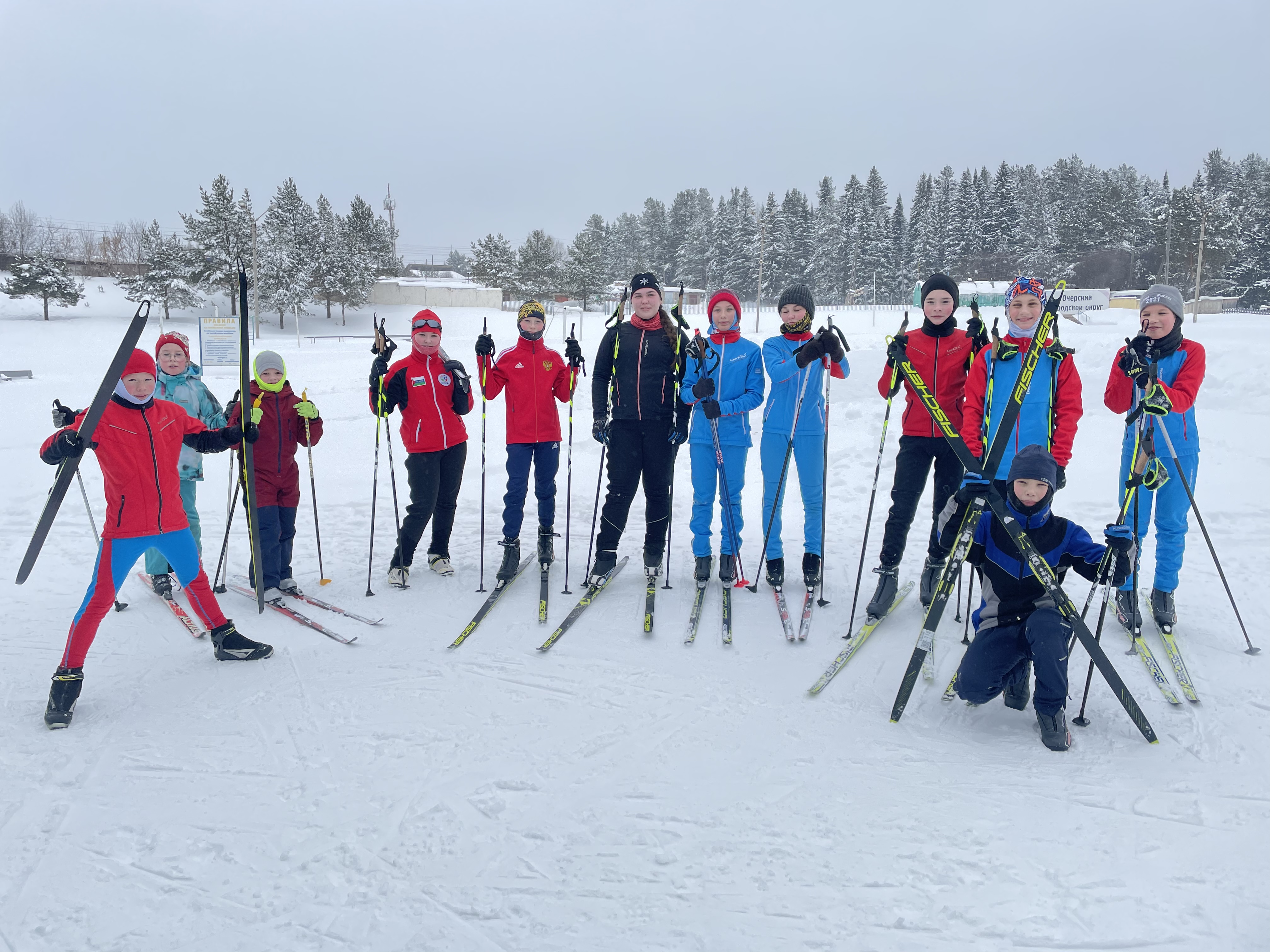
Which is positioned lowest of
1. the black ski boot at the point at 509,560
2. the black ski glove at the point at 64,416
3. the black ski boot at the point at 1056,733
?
the black ski boot at the point at 1056,733

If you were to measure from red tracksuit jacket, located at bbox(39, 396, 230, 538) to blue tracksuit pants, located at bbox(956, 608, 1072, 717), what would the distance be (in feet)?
13.4

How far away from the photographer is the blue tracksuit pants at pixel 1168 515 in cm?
439

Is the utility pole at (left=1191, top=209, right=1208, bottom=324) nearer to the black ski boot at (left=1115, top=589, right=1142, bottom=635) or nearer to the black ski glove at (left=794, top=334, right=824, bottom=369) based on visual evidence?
the black ski boot at (left=1115, top=589, right=1142, bottom=635)

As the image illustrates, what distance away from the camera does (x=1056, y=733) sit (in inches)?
124

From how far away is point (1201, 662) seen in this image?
397 cm

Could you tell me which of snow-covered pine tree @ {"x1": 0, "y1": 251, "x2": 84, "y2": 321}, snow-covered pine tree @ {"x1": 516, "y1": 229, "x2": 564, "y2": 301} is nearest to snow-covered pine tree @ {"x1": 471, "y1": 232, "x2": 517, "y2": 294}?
snow-covered pine tree @ {"x1": 516, "y1": 229, "x2": 564, "y2": 301}

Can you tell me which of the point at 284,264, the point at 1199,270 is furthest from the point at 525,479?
the point at 284,264

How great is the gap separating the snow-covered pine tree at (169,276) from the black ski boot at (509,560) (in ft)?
121

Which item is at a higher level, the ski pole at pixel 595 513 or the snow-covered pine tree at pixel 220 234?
the snow-covered pine tree at pixel 220 234

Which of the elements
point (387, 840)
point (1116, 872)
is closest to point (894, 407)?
point (1116, 872)

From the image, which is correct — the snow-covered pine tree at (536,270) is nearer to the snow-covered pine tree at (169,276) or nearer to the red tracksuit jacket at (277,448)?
the snow-covered pine tree at (169,276)

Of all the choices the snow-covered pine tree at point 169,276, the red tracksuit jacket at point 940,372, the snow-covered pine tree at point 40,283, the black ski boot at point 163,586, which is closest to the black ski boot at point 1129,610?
the red tracksuit jacket at point 940,372

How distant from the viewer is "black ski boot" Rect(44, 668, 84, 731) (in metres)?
3.36

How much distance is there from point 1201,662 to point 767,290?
162ft
